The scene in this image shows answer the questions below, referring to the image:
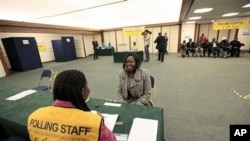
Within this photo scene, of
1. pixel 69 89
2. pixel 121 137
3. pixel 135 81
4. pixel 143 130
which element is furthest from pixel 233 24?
pixel 69 89

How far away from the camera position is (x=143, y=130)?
0.97 meters

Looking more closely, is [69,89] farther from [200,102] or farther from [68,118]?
[200,102]

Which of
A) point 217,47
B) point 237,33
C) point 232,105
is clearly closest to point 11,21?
point 232,105

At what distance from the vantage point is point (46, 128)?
677 millimetres

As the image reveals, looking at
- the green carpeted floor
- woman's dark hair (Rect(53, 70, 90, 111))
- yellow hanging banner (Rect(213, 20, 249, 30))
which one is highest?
yellow hanging banner (Rect(213, 20, 249, 30))

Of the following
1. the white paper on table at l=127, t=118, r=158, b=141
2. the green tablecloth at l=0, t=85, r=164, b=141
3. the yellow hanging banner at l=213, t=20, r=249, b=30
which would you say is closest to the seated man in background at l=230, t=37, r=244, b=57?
the yellow hanging banner at l=213, t=20, r=249, b=30

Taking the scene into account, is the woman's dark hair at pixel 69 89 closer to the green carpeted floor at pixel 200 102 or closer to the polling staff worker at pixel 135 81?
the polling staff worker at pixel 135 81

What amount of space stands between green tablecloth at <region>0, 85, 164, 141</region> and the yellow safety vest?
Answer: 0.39m

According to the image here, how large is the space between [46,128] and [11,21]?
252 inches

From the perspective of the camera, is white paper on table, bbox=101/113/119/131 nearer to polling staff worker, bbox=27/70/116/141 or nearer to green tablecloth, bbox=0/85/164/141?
green tablecloth, bbox=0/85/164/141

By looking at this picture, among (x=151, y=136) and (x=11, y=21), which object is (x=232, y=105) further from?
(x=11, y=21)

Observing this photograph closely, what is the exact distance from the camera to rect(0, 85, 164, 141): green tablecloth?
107cm

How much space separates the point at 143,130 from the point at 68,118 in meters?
0.58

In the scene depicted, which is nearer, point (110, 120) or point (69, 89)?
point (69, 89)
